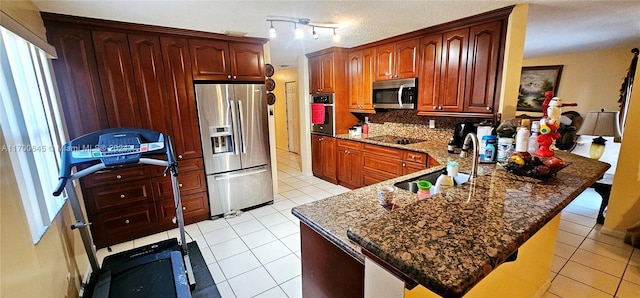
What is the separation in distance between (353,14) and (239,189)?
8.08 feet

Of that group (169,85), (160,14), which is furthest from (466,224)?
(169,85)

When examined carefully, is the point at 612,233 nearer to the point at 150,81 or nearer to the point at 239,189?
the point at 239,189

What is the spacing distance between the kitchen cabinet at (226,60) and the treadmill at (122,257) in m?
1.24

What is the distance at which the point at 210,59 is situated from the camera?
309 cm

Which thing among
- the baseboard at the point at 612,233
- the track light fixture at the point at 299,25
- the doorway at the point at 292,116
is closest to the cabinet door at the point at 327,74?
the track light fixture at the point at 299,25

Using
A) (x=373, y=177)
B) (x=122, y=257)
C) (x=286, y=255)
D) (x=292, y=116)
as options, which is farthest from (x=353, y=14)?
(x=292, y=116)

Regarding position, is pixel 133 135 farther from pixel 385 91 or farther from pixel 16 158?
pixel 385 91

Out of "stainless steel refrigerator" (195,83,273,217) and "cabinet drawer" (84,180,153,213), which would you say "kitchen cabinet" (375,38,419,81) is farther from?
"cabinet drawer" (84,180,153,213)

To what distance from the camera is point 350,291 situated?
115 cm

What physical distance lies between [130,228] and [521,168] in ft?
11.8

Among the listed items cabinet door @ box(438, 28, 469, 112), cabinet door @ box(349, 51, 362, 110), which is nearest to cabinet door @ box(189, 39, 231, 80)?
cabinet door @ box(349, 51, 362, 110)

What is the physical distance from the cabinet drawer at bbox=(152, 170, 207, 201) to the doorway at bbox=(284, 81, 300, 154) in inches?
148

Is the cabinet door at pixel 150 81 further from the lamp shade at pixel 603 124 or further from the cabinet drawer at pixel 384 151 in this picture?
the lamp shade at pixel 603 124

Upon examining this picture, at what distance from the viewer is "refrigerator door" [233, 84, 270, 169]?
10.8 feet
